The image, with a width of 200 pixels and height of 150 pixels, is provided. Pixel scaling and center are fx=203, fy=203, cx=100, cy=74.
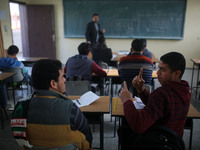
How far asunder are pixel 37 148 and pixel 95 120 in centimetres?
100

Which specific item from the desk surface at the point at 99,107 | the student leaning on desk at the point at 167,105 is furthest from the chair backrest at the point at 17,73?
the student leaning on desk at the point at 167,105

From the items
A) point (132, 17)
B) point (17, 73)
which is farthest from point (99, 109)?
point (132, 17)

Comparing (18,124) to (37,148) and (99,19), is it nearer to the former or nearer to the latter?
(37,148)

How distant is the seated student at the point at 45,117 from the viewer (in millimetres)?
1154

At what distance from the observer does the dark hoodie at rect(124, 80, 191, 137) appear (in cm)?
121

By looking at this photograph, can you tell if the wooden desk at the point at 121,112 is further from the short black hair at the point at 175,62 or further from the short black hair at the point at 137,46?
the short black hair at the point at 137,46

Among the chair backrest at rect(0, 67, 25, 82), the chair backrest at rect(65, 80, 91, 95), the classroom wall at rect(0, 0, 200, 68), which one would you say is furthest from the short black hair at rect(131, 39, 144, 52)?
the classroom wall at rect(0, 0, 200, 68)

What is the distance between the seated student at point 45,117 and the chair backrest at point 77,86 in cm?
138

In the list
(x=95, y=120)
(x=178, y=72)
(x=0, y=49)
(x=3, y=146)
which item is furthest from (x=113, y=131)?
(x=0, y=49)

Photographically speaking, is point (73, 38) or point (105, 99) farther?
point (73, 38)

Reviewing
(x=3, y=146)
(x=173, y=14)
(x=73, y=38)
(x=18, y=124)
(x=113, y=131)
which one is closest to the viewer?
(x=18, y=124)

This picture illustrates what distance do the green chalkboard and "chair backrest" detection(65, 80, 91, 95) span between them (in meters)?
4.41

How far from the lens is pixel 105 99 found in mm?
2193

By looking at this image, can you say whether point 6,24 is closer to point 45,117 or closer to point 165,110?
point 45,117
